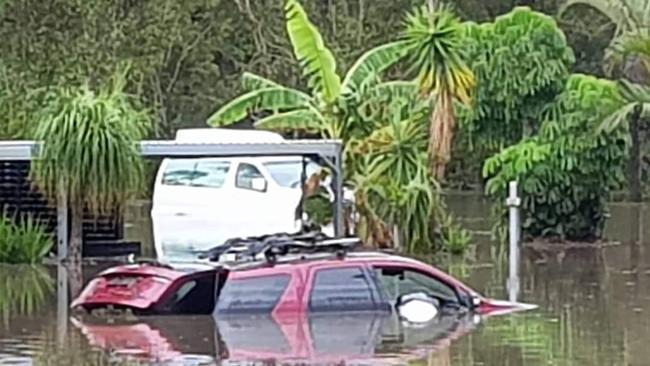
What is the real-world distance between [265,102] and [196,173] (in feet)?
6.22

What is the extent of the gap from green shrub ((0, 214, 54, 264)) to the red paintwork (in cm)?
680

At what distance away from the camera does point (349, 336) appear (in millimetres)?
17859

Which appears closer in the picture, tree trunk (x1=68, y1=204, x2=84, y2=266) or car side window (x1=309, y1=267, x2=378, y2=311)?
car side window (x1=309, y1=267, x2=378, y2=311)

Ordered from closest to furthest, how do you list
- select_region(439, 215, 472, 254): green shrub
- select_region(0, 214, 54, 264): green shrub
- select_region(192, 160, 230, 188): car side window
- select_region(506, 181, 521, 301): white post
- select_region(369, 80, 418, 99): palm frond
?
1. select_region(506, 181, 521, 301): white post
2. select_region(0, 214, 54, 264): green shrub
3. select_region(439, 215, 472, 254): green shrub
4. select_region(369, 80, 418, 99): palm frond
5. select_region(192, 160, 230, 188): car side window

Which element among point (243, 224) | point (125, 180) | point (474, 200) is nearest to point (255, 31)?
point (474, 200)

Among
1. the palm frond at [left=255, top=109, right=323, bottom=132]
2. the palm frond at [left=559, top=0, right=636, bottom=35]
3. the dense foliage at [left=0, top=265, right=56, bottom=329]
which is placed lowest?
the dense foliage at [left=0, top=265, right=56, bottom=329]

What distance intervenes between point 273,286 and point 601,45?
114 ft

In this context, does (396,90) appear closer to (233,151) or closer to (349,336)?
(233,151)

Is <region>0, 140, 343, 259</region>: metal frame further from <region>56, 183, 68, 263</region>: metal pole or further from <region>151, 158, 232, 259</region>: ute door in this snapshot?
<region>151, 158, 232, 259</region>: ute door

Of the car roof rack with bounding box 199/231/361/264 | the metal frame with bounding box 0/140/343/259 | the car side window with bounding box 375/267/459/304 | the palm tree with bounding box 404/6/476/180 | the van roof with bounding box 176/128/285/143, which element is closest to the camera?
the car roof rack with bounding box 199/231/361/264

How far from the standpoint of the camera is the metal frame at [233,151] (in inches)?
1029

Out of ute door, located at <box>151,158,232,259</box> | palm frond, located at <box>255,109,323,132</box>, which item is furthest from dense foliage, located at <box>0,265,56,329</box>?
palm frond, located at <box>255,109,323,132</box>

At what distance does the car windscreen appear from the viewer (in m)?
29.7

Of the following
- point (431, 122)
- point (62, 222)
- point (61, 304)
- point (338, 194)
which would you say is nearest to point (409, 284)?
point (61, 304)
